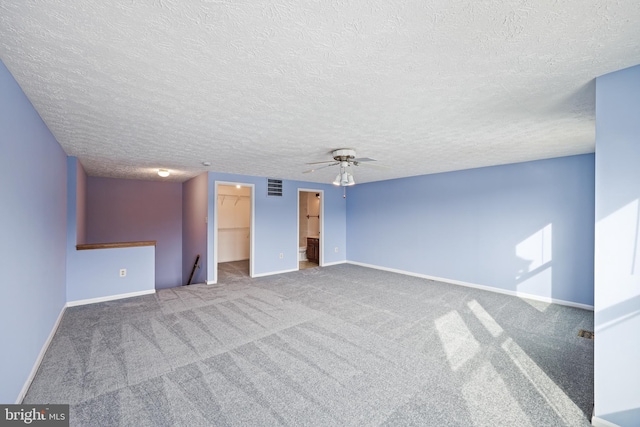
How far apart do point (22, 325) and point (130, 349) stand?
0.92 meters

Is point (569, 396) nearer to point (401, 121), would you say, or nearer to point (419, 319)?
point (419, 319)

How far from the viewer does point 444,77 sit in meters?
1.77

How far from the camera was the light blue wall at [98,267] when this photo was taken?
Answer: 13.3 ft

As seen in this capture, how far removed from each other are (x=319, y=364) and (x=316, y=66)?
8.05ft

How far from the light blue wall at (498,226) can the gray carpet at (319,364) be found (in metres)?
0.59

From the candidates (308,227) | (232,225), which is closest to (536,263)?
(308,227)

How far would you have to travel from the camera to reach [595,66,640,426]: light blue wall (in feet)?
5.37

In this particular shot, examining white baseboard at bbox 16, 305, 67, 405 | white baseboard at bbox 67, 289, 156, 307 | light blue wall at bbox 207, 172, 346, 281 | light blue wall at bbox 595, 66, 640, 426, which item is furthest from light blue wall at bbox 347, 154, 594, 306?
white baseboard at bbox 16, 305, 67, 405

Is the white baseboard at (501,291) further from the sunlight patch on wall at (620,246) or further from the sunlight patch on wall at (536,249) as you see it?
the sunlight patch on wall at (620,246)

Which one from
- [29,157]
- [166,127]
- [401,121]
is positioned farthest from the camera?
[166,127]

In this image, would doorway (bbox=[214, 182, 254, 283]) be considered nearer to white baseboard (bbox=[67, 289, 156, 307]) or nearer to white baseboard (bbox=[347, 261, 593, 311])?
white baseboard (bbox=[67, 289, 156, 307])

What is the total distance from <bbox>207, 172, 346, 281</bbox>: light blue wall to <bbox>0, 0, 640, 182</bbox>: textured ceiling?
9.00 ft

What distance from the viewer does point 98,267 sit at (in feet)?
13.9

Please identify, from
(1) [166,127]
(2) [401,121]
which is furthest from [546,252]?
(1) [166,127]
